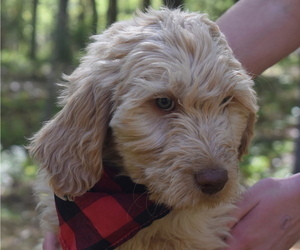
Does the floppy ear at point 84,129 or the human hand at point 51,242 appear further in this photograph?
the human hand at point 51,242

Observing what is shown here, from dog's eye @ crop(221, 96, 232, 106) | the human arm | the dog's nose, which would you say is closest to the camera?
the dog's nose

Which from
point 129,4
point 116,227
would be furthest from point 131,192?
point 129,4

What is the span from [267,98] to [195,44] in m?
10.5

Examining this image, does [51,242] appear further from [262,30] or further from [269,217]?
[262,30]

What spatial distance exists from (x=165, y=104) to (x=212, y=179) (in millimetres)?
403

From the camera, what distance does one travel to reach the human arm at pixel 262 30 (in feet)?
11.7

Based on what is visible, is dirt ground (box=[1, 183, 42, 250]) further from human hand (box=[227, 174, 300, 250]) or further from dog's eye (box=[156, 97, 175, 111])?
dog's eye (box=[156, 97, 175, 111])

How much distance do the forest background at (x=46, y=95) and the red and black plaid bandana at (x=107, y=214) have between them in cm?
116

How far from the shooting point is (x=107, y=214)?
301cm

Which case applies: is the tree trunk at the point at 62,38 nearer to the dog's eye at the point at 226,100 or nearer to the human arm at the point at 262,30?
the human arm at the point at 262,30

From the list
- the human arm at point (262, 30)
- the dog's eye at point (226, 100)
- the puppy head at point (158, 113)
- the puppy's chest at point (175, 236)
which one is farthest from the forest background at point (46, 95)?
the puppy's chest at point (175, 236)

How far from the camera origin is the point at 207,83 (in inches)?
108

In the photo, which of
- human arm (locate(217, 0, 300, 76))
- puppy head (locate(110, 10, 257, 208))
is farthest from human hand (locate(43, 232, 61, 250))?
human arm (locate(217, 0, 300, 76))

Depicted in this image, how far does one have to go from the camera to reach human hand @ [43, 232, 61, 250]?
3.29 metres
